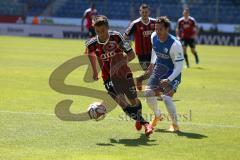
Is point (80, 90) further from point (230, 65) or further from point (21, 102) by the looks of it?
point (230, 65)

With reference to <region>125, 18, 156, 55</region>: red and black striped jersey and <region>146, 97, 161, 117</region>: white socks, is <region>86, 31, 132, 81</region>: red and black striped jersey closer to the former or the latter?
<region>146, 97, 161, 117</region>: white socks

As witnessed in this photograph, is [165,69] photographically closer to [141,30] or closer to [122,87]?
Answer: [122,87]

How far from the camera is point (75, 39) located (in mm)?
51875

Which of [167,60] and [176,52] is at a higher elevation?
[176,52]

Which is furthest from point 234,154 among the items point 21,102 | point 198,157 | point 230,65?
point 230,65

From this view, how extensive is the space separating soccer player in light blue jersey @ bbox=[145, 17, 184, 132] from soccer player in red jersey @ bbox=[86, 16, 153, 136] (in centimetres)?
55

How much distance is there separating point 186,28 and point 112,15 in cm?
2676

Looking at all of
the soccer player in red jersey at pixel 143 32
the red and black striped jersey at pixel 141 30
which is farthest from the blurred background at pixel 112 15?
the red and black striped jersey at pixel 141 30

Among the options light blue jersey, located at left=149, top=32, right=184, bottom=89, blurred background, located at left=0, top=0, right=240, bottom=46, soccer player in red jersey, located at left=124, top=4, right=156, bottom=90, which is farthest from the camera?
blurred background, located at left=0, top=0, right=240, bottom=46

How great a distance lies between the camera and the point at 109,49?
11.0 m

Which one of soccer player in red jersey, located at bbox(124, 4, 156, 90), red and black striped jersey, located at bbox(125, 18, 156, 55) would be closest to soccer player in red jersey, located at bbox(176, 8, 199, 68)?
soccer player in red jersey, located at bbox(124, 4, 156, 90)

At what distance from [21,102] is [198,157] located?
6.62m

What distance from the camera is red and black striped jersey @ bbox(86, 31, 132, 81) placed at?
10.9 metres

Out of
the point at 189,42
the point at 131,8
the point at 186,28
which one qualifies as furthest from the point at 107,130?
the point at 131,8
